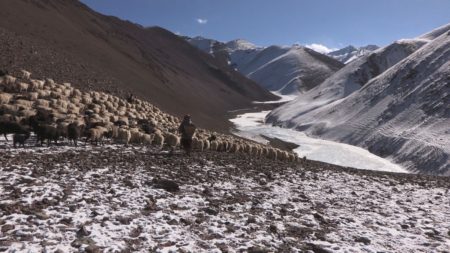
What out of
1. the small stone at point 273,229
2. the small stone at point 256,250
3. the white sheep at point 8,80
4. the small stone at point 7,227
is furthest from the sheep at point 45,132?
the white sheep at point 8,80

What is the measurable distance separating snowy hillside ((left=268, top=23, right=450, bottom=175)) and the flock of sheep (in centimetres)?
2224

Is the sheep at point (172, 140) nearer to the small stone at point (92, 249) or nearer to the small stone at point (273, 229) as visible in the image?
the small stone at point (273, 229)

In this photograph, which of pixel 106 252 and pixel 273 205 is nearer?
pixel 106 252

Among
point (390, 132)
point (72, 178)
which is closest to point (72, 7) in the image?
point (390, 132)

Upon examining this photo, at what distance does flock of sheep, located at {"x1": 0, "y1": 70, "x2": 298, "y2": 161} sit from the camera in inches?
736

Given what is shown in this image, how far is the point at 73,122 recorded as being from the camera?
19562mm

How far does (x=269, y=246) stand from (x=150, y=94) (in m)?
55.1

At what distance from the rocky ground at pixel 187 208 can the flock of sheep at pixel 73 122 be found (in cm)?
141

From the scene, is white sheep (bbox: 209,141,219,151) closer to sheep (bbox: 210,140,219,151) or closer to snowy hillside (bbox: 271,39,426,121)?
sheep (bbox: 210,140,219,151)

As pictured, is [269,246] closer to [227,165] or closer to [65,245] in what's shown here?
[65,245]

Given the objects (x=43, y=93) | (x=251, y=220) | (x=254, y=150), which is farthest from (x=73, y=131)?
(x=254, y=150)

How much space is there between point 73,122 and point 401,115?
4570cm

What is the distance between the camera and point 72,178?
1317 cm

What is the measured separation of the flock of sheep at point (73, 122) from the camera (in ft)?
61.3
